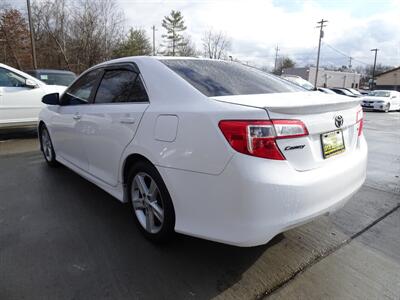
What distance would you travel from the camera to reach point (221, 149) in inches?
69.8

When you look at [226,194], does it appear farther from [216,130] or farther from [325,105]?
[325,105]

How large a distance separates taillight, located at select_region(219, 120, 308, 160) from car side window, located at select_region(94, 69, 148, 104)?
3.10ft

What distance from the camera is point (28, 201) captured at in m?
3.41

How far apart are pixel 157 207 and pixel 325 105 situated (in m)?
1.48

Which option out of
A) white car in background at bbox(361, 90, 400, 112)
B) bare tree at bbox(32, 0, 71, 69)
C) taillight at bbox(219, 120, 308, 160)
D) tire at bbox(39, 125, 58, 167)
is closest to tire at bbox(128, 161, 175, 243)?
taillight at bbox(219, 120, 308, 160)

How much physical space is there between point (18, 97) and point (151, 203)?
18.4 ft

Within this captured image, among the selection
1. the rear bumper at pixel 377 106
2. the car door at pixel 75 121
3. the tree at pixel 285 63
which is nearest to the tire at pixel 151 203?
the car door at pixel 75 121

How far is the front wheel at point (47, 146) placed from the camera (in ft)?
14.7

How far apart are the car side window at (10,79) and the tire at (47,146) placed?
2374 millimetres

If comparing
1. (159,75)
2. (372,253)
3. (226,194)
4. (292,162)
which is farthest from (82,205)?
(372,253)

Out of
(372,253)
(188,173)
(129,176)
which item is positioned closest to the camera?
(188,173)

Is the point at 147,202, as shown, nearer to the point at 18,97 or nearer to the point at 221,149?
the point at 221,149

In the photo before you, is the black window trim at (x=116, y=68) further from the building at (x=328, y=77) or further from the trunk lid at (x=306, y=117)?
the building at (x=328, y=77)

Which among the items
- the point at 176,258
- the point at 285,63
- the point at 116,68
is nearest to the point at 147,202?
the point at 176,258
